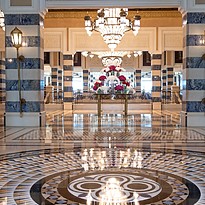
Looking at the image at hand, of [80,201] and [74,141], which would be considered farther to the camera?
[74,141]

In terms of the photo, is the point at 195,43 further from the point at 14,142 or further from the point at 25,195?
the point at 25,195

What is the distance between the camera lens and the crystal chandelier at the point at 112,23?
1088 centimetres

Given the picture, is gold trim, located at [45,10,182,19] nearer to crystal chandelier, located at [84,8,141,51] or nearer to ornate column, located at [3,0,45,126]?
crystal chandelier, located at [84,8,141,51]

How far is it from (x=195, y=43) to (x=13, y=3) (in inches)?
152

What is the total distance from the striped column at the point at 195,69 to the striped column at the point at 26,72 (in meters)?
3.10

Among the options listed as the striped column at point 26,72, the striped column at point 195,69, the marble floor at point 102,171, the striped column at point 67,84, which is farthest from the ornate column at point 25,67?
the striped column at point 67,84

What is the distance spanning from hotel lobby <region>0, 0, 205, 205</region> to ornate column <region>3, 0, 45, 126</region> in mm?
→ 21

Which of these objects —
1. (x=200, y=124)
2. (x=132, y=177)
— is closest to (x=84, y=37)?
(x=200, y=124)

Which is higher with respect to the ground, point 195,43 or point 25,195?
point 195,43

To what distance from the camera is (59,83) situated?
2080 cm

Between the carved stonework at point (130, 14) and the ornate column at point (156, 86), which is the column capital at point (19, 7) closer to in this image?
the carved stonework at point (130, 14)

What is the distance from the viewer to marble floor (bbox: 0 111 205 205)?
2377 millimetres

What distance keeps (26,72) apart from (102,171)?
468 centimetres

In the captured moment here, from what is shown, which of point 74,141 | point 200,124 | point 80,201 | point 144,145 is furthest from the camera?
point 200,124
